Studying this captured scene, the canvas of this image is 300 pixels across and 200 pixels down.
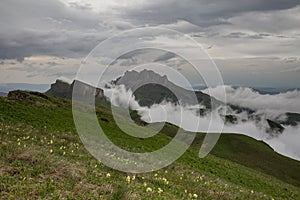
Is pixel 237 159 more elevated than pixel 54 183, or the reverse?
pixel 54 183

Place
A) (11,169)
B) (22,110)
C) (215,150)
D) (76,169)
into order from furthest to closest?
(215,150) < (22,110) < (76,169) < (11,169)

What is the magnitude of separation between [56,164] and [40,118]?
32.8 meters

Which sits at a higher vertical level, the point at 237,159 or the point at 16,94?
the point at 16,94

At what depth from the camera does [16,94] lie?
74.1 metres

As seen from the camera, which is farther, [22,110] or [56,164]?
[22,110]

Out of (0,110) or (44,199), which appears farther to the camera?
(0,110)

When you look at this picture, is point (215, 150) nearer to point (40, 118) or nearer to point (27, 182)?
point (40, 118)

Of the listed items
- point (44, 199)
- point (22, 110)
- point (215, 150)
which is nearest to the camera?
point (44, 199)

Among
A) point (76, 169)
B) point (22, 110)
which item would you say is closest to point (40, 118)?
point (22, 110)

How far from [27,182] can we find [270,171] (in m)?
115

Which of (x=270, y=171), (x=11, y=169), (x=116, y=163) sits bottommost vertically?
(x=270, y=171)

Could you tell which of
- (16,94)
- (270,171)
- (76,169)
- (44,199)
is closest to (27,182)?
(44,199)

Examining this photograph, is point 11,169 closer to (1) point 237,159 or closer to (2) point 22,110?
(2) point 22,110

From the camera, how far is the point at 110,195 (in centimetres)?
1295
